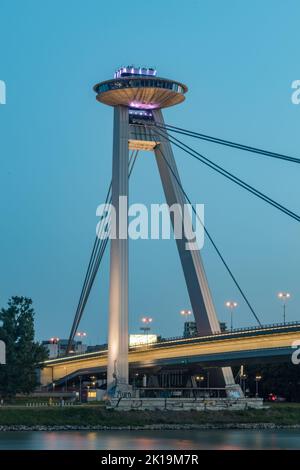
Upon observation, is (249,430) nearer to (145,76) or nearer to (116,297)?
(116,297)

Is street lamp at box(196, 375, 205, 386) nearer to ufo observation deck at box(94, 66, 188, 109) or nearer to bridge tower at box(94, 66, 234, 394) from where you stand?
bridge tower at box(94, 66, 234, 394)

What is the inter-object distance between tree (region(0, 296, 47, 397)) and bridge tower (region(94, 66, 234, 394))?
832 centimetres

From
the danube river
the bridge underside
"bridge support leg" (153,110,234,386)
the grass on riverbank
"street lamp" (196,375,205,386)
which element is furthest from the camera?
"street lamp" (196,375,205,386)

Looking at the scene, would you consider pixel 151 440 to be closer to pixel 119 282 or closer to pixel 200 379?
pixel 119 282

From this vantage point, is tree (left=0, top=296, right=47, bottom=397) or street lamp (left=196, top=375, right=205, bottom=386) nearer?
tree (left=0, top=296, right=47, bottom=397)

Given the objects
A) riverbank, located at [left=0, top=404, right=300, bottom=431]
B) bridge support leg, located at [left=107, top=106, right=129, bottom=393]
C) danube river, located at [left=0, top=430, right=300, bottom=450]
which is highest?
bridge support leg, located at [left=107, top=106, right=129, bottom=393]

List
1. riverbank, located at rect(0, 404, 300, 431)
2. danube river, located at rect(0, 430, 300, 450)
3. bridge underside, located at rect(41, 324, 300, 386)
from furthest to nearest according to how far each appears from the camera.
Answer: bridge underside, located at rect(41, 324, 300, 386) < riverbank, located at rect(0, 404, 300, 431) < danube river, located at rect(0, 430, 300, 450)

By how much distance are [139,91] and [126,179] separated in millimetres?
→ 8979

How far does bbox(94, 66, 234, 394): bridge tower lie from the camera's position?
10462 cm

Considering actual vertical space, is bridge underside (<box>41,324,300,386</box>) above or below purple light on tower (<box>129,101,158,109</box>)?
below

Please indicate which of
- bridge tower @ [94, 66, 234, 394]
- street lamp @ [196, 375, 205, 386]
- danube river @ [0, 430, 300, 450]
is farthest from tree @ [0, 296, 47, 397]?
street lamp @ [196, 375, 205, 386]

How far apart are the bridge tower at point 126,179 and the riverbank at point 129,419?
22.7ft

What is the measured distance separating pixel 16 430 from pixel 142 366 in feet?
112
